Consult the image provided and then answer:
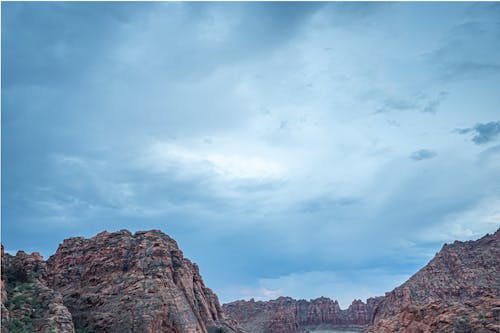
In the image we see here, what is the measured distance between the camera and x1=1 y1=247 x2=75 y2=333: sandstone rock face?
134 ft

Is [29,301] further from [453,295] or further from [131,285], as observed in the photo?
[453,295]

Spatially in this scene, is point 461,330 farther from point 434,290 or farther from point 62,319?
point 434,290

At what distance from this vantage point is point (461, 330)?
47.4 meters

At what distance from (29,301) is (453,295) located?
90.1 metres

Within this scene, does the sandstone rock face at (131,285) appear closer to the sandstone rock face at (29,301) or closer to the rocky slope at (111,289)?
the rocky slope at (111,289)

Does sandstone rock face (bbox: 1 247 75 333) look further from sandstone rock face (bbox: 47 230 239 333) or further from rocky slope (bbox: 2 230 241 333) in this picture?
sandstone rock face (bbox: 47 230 239 333)

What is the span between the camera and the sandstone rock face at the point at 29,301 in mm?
40906

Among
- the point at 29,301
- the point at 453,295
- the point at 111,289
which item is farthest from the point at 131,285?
the point at 453,295

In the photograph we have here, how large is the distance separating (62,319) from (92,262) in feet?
77.0

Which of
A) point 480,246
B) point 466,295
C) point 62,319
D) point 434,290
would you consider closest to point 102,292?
point 62,319

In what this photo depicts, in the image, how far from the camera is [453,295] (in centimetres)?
9950

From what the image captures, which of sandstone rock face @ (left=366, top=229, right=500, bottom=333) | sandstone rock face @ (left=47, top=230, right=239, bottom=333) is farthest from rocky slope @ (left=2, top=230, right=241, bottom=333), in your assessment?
sandstone rock face @ (left=366, top=229, right=500, bottom=333)

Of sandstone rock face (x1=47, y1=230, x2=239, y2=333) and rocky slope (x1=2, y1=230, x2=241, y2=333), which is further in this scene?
sandstone rock face (x1=47, y1=230, x2=239, y2=333)

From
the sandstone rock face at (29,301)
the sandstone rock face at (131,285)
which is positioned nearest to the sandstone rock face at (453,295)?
the sandstone rock face at (131,285)
